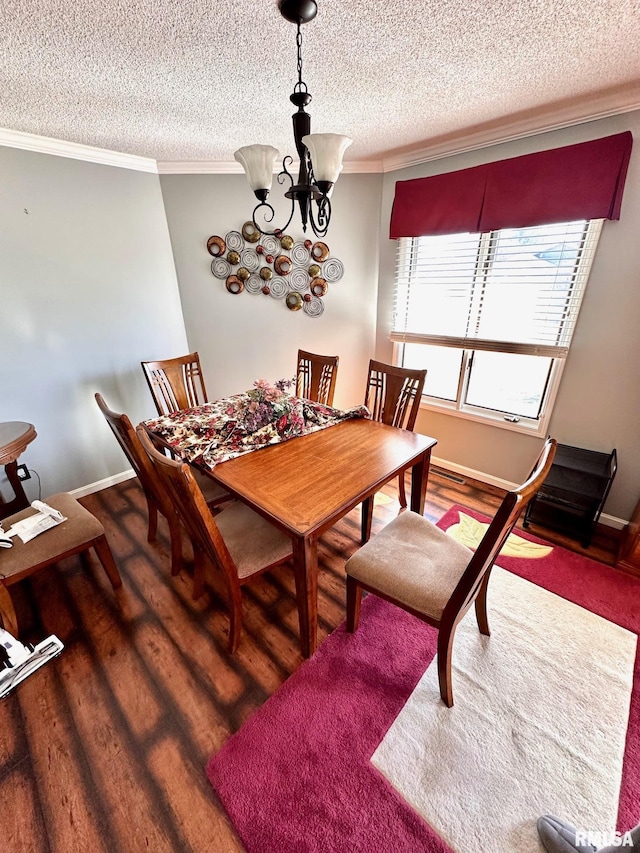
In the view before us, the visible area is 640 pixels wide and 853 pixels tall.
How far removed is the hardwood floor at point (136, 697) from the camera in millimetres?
1090

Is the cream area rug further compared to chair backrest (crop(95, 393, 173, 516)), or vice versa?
chair backrest (crop(95, 393, 173, 516))

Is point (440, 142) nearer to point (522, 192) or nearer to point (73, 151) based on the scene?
point (522, 192)

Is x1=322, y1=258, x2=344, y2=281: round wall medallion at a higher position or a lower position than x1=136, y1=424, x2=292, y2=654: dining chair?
higher

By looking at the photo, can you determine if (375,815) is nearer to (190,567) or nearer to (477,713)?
(477,713)

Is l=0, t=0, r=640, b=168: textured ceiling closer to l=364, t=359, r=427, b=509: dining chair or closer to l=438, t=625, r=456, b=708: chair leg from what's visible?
l=364, t=359, r=427, b=509: dining chair

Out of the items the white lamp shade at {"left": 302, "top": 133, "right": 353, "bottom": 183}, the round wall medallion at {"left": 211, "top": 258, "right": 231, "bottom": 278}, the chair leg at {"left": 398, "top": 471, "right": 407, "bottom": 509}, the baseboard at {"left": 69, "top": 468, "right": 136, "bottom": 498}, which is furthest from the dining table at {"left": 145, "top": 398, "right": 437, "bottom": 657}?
the round wall medallion at {"left": 211, "top": 258, "right": 231, "bottom": 278}

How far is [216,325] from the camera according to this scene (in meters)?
3.03

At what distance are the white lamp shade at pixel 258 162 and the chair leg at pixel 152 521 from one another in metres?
1.79

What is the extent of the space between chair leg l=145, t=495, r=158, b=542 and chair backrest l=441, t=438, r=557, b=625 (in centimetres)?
175

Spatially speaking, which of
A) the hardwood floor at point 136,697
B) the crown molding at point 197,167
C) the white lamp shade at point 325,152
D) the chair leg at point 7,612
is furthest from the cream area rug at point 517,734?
the crown molding at point 197,167

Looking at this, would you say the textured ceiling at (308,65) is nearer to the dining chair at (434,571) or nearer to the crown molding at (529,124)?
the crown molding at (529,124)

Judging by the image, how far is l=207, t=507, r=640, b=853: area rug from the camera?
42.3 inches

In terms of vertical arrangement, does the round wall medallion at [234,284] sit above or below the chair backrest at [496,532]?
above

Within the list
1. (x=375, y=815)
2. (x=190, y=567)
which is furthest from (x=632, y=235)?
(x=190, y=567)
